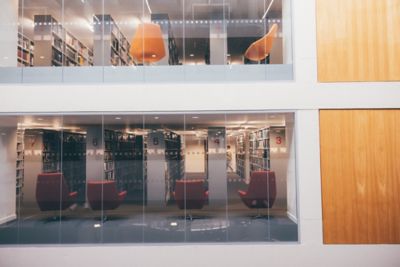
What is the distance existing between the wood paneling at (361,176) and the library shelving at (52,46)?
455cm

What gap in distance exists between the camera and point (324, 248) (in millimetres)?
4984

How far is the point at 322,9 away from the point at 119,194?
5081mm

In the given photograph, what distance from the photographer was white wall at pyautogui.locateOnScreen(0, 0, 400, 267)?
5.01 m

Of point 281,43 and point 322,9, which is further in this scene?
point 281,43

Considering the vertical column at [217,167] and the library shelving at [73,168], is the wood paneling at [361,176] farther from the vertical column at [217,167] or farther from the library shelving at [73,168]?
the library shelving at [73,168]

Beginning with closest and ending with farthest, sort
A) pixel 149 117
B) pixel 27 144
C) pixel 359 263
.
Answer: pixel 359 263
pixel 149 117
pixel 27 144

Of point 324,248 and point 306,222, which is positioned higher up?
point 306,222

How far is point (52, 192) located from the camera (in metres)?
5.95

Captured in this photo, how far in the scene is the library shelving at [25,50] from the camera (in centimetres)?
603

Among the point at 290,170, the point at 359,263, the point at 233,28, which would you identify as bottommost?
the point at 359,263

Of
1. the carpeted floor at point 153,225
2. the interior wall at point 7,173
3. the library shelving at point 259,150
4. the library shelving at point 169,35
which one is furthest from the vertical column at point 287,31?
the interior wall at point 7,173

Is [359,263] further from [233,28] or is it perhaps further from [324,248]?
[233,28]

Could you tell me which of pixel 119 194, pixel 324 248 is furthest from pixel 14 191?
pixel 324 248

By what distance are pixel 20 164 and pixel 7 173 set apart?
0.34 meters
